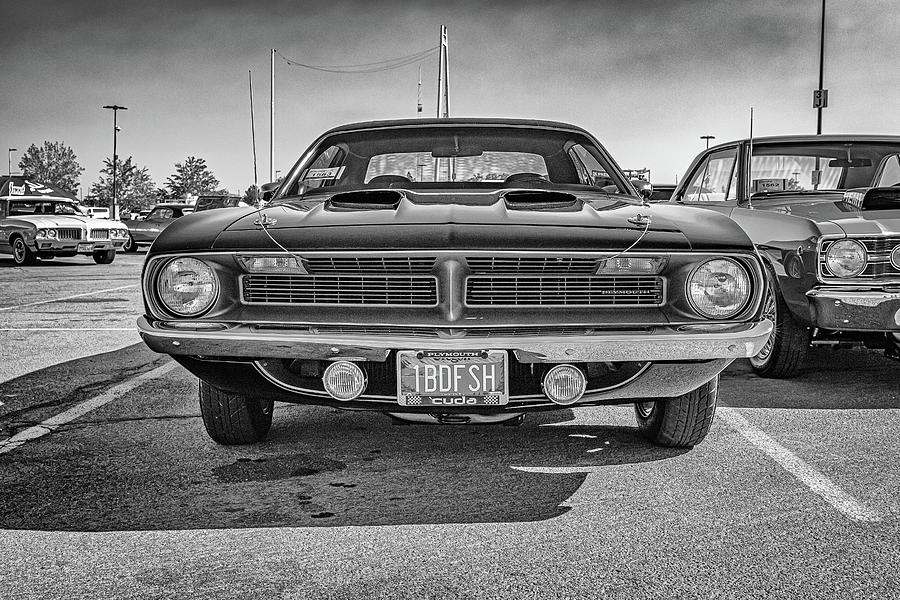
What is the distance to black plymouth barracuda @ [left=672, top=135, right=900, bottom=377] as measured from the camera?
5.18 metres

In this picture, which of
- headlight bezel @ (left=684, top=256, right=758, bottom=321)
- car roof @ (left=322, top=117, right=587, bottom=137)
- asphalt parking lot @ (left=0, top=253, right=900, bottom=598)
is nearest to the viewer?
asphalt parking lot @ (left=0, top=253, right=900, bottom=598)

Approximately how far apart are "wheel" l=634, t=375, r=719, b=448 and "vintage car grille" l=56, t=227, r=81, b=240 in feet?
59.6

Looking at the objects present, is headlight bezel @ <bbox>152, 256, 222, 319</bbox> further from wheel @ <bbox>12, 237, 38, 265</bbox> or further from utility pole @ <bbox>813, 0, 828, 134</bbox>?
utility pole @ <bbox>813, 0, 828, 134</bbox>

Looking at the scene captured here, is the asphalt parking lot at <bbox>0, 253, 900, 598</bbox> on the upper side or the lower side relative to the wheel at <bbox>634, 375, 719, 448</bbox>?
lower

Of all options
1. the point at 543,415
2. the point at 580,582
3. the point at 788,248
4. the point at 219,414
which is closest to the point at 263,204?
the point at 219,414

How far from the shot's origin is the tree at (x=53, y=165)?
114938mm

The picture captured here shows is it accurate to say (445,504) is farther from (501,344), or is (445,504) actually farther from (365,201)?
(365,201)

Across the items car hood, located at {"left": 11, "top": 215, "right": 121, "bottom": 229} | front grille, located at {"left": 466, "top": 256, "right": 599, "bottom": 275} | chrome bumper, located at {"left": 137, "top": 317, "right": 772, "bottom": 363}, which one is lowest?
chrome bumper, located at {"left": 137, "top": 317, "right": 772, "bottom": 363}

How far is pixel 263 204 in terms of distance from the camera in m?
4.38

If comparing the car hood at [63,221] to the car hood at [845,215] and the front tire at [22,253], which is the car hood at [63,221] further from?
the car hood at [845,215]

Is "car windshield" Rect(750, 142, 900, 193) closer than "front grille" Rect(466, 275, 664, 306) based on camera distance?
No

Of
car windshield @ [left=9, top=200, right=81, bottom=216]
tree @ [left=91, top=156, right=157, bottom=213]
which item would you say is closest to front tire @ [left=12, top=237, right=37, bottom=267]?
car windshield @ [left=9, top=200, right=81, bottom=216]

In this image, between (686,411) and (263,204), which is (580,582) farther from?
(263,204)

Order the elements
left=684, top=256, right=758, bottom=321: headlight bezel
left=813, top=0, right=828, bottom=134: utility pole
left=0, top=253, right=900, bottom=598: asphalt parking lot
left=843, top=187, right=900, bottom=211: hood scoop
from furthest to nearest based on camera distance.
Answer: left=813, top=0, right=828, bottom=134: utility pole < left=843, top=187, right=900, bottom=211: hood scoop < left=684, top=256, right=758, bottom=321: headlight bezel < left=0, top=253, right=900, bottom=598: asphalt parking lot
